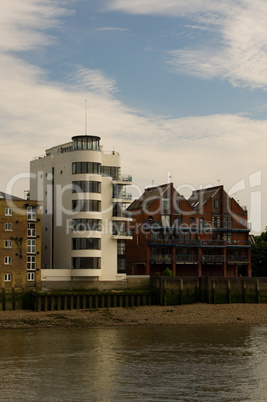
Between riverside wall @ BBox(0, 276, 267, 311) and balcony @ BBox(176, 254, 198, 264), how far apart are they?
880 cm

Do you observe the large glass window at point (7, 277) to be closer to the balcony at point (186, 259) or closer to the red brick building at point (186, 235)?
the red brick building at point (186, 235)

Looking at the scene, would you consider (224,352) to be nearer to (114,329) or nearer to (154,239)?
(114,329)

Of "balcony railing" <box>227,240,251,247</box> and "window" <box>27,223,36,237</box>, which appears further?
"balcony railing" <box>227,240,251,247</box>

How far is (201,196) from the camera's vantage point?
10244 centimetres

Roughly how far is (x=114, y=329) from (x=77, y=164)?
24565mm

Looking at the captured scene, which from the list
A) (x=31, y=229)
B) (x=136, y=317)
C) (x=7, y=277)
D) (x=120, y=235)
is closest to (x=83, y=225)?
(x=120, y=235)

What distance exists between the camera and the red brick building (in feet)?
305

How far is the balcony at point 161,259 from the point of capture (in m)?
91.4

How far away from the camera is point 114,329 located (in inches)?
2566

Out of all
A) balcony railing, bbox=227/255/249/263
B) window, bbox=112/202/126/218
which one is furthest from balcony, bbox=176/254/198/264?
window, bbox=112/202/126/218

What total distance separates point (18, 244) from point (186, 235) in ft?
88.2

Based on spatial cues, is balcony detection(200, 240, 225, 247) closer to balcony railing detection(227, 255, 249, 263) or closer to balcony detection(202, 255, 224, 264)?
balcony detection(202, 255, 224, 264)

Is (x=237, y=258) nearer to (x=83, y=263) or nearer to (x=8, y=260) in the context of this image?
(x=83, y=263)

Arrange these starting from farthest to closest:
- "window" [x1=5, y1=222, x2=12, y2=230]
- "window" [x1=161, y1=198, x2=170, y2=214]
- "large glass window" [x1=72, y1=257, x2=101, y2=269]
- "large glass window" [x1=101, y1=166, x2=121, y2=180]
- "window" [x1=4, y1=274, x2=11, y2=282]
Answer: "window" [x1=161, y1=198, x2=170, y2=214] → "large glass window" [x1=101, y1=166, x2=121, y2=180] → "large glass window" [x1=72, y1=257, x2=101, y2=269] → "window" [x1=5, y1=222, x2=12, y2=230] → "window" [x1=4, y1=274, x2=11, y2=282]
